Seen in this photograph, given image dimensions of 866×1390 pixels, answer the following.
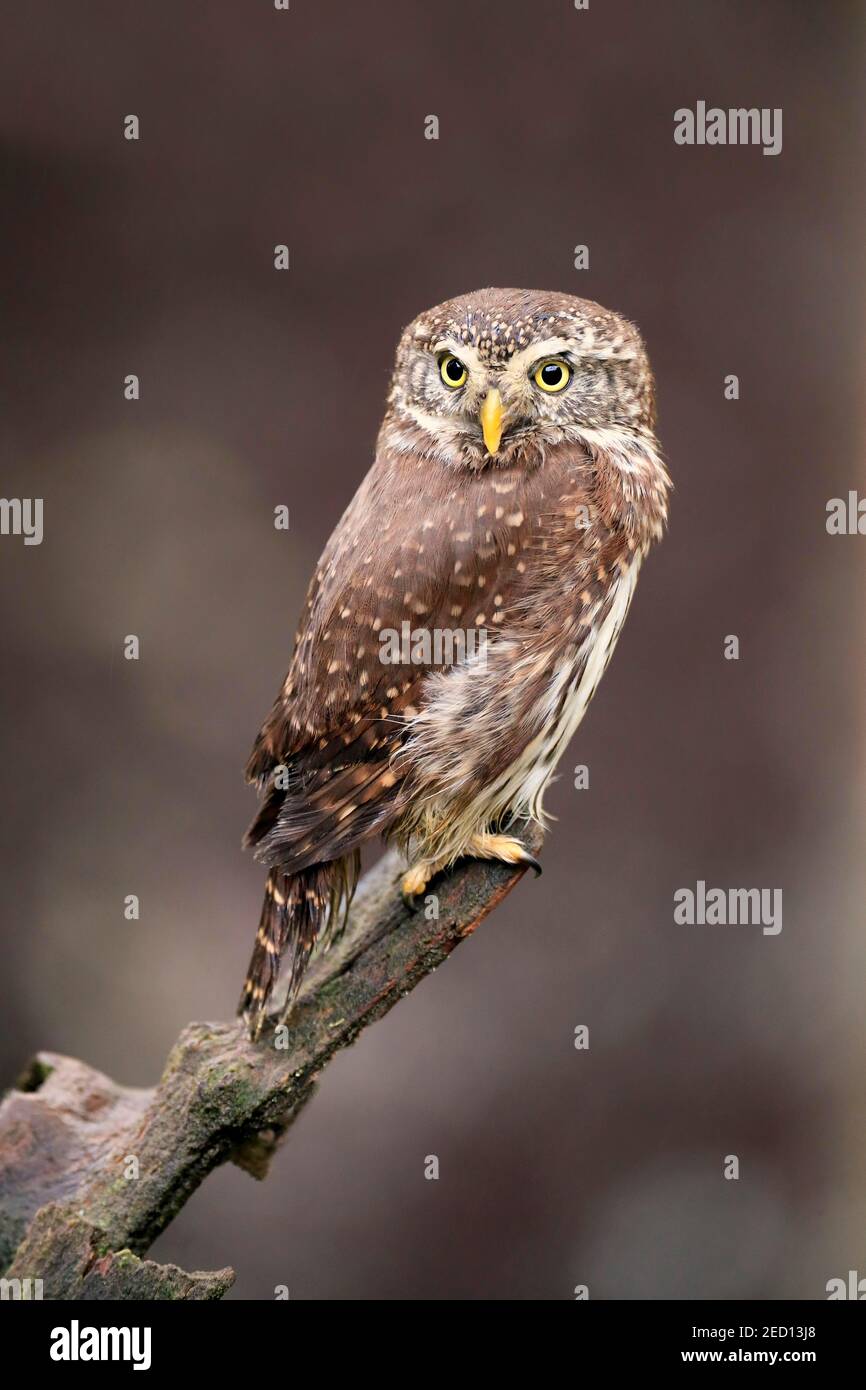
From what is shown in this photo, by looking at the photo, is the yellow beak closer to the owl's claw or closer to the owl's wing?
the owl's wing

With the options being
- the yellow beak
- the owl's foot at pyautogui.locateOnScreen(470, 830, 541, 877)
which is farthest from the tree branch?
the yellow beak

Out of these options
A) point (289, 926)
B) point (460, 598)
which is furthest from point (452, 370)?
point (289, 926)

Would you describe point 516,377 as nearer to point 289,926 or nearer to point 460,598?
point 460,598

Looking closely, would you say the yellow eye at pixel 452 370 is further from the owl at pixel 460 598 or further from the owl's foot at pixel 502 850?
the owl's foot at pixel 502 850

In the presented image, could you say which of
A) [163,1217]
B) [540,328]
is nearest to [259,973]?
[163,1217]

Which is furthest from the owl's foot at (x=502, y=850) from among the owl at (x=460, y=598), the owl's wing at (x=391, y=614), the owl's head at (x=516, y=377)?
the owl's head at (x=516, y=377)

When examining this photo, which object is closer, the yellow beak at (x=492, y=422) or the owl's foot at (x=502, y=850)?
the yellow beak at (x=492, y=422)
